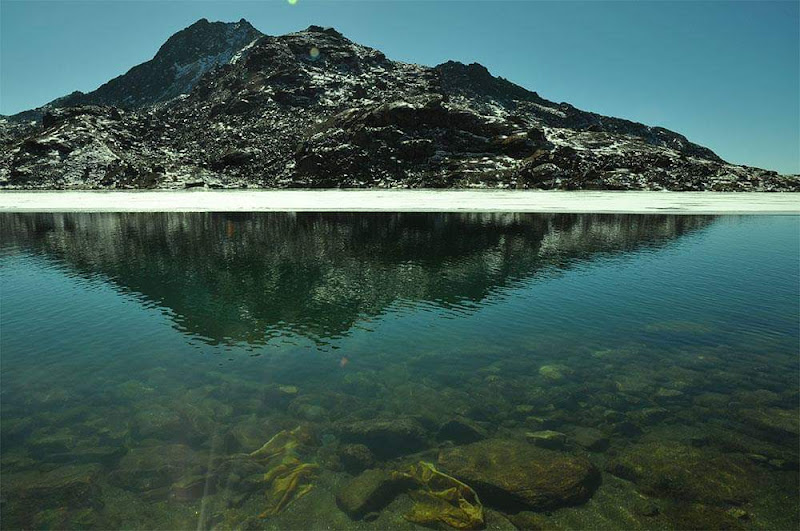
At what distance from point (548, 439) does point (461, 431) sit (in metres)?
2.54

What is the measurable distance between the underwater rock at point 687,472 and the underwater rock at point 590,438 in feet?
1.94

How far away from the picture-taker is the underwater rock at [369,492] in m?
10.5

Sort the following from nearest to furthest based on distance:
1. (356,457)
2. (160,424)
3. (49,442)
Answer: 1. (356,457)
2. (49,442)
3. (160,424)

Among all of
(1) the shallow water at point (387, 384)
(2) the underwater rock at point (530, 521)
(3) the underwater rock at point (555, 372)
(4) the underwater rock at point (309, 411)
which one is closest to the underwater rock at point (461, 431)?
(1) the shallow water at point (387, 384)

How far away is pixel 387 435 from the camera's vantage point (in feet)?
43.8

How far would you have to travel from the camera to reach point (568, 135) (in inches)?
6791

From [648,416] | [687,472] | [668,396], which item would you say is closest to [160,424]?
[687,472]

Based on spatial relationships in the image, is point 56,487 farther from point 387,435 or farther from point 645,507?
point 645,507

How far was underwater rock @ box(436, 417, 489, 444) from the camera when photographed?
13.3m

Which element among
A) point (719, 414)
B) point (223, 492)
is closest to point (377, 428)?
point (223, 492)

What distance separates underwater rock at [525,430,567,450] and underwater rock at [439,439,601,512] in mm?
401

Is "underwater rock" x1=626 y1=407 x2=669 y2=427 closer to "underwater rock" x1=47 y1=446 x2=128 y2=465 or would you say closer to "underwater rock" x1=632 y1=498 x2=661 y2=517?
"underwater rock" x1=632 y1=498 x2=661 y2=517

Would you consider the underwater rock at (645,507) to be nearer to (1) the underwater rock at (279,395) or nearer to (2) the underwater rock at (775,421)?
(2) the underwater rock at (775,421)

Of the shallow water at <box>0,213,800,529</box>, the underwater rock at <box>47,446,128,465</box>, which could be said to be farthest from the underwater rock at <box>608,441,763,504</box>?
the underwater rock at <box>47,446,128,465</box>
